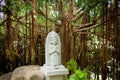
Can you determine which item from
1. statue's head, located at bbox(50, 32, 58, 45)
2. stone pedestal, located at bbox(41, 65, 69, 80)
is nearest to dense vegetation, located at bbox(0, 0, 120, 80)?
statue's head, located at bbox(50, 32, 58, 45)

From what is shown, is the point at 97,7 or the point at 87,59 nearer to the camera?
the point at 97,7

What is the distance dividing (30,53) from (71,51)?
2.77 feet

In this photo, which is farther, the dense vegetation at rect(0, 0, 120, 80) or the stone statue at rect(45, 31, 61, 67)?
the dense vegetation at rect(0, 0, 120, 80)

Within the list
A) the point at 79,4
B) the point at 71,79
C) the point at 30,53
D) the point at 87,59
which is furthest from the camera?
the point at 87,59

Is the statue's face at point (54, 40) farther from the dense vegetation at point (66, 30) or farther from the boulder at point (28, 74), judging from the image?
the dense vegetation at point (66, 30)

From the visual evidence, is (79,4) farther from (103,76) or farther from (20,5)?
(103,76)

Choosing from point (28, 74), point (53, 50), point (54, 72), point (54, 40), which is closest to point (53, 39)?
point (54, 40)

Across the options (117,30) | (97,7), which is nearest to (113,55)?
(117,30)

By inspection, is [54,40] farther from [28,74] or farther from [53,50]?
[28,74]

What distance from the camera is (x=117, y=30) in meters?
4.20

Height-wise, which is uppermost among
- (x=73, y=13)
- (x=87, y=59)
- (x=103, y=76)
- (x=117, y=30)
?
(x=73, y=13)

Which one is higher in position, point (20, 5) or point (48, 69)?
point (20, 5)

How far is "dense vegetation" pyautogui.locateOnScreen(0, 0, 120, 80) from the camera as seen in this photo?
3.99 meters

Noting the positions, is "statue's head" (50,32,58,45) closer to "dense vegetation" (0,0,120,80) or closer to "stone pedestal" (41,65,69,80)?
"stone pedestal" (41,65,69,80)
